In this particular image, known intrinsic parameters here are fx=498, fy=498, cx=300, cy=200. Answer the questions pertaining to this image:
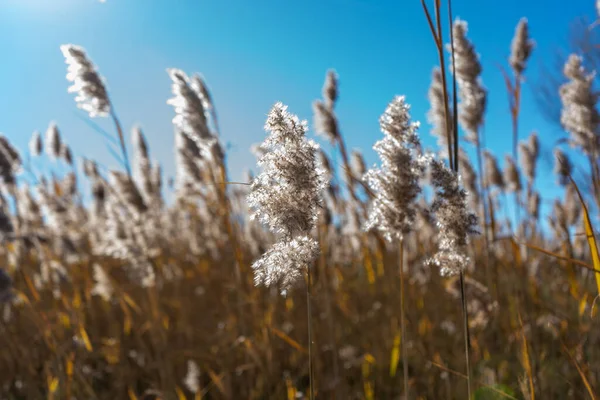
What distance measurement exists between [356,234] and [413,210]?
12.3 feet

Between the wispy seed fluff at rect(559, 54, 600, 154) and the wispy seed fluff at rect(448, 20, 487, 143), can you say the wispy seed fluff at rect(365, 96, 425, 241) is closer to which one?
the wispy seed fluff at rect(448, 20, 487, 143)

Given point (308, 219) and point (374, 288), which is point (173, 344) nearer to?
point (374, 288)

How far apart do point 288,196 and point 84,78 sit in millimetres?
2141

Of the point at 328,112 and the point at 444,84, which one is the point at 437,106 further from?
the point at 444,84

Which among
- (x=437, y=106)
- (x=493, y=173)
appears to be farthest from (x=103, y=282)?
(x=493, y=173)

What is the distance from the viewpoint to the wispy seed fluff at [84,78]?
2.62 meters

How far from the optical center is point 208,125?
8.05 feet

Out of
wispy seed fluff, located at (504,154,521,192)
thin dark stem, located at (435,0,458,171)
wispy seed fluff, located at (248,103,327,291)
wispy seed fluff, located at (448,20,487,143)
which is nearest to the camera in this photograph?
wispy seed fluff, located at (248,103,327,291)

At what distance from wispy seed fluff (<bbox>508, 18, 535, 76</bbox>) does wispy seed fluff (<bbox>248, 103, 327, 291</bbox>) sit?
92.9 inches

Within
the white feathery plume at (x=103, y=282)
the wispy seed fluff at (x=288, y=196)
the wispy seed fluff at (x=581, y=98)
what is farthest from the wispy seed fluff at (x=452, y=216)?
the white feathery plume at (x=103, y=282)

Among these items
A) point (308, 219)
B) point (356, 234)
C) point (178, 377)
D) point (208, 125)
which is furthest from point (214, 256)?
point (308, 219)

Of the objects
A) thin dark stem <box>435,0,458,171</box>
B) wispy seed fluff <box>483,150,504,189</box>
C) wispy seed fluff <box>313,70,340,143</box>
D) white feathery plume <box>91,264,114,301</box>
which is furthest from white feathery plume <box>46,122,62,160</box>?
thin dark stem <box>435,0,458,171</box>

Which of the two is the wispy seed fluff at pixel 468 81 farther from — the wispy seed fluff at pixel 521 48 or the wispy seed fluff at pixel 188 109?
the wispy seed fluff at pixel 188 109

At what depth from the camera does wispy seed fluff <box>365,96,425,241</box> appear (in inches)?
35.8
